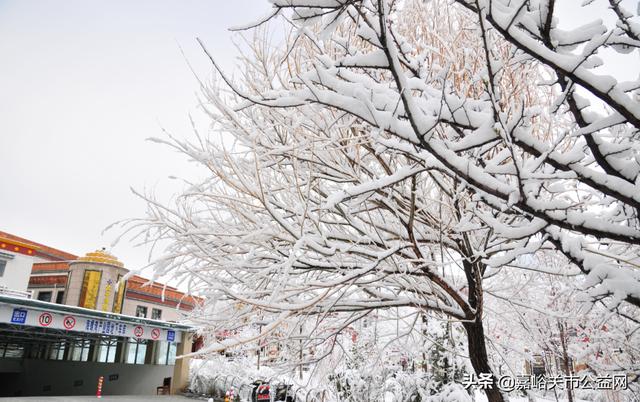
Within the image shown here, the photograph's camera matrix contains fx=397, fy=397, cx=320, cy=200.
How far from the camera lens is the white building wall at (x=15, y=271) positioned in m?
21.7

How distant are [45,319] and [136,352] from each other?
12315mm

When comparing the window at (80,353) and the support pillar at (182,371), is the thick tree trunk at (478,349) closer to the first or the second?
the support pillar at (182,371)

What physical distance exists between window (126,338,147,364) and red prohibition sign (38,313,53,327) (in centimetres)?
1131

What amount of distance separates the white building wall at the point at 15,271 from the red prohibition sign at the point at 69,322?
9.20 metres

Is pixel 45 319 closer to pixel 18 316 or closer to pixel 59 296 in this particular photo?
pixel 18 316

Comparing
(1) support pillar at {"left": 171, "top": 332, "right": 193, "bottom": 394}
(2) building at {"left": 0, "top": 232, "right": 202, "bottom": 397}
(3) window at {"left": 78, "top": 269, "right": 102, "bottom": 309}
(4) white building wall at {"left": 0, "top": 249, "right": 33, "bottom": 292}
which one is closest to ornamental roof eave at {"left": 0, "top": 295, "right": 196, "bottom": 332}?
(1) support pillar at {"left": 171, "top": 332, "right": 193, "bottom": 394}

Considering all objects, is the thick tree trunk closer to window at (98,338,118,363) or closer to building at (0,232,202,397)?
building at (0,232,202,397)

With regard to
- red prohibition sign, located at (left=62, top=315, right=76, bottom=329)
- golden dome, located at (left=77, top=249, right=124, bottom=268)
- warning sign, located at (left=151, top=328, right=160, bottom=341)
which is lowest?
warning sign, located at (left=151, top=328, right=160, bottom=341)

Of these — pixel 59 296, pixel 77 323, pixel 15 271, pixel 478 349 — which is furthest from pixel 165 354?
pixel 478 349

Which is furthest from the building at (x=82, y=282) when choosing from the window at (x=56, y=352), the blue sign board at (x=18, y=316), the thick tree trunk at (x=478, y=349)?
the thick tree trunk at (x=478, y=349)

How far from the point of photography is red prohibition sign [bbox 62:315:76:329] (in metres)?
15.3

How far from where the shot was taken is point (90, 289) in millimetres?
24062

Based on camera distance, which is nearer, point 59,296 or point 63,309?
point 63,309

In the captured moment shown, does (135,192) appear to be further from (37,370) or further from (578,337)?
(37,370)
